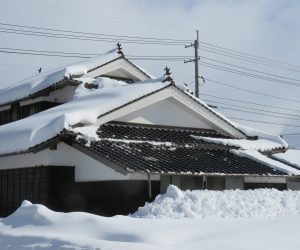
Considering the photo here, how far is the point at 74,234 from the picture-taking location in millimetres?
8734

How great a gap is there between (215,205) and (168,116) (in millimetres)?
8175

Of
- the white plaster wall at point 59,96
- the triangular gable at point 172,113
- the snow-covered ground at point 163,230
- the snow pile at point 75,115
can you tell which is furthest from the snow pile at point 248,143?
the snow-covered ground at point 163,230

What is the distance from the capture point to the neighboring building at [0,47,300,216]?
48.6 ft

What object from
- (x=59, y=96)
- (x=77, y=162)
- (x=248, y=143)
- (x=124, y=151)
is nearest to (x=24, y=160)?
(x=77, y=162)

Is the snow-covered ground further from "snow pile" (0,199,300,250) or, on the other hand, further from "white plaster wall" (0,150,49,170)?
"white plaster wall" (0,150,49,170)

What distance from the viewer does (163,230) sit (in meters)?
8.36

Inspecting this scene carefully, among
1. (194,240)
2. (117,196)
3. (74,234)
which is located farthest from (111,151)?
(194,240)

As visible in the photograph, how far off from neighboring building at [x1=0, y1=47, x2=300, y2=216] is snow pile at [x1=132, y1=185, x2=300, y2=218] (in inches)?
84.5

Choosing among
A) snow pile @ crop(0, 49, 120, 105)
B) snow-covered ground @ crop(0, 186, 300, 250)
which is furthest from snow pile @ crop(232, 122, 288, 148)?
snow-covered ground @ crop(0, 186, 300, 250)

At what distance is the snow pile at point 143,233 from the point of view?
299 inches

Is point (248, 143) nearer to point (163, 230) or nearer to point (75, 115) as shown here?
point (75, 115)

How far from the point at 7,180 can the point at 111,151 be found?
477 cm

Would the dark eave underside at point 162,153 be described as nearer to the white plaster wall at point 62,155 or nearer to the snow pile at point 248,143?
the snow pile at point 248,143

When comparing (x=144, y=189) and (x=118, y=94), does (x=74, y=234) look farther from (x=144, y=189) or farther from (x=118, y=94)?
(x=118, y=94)
